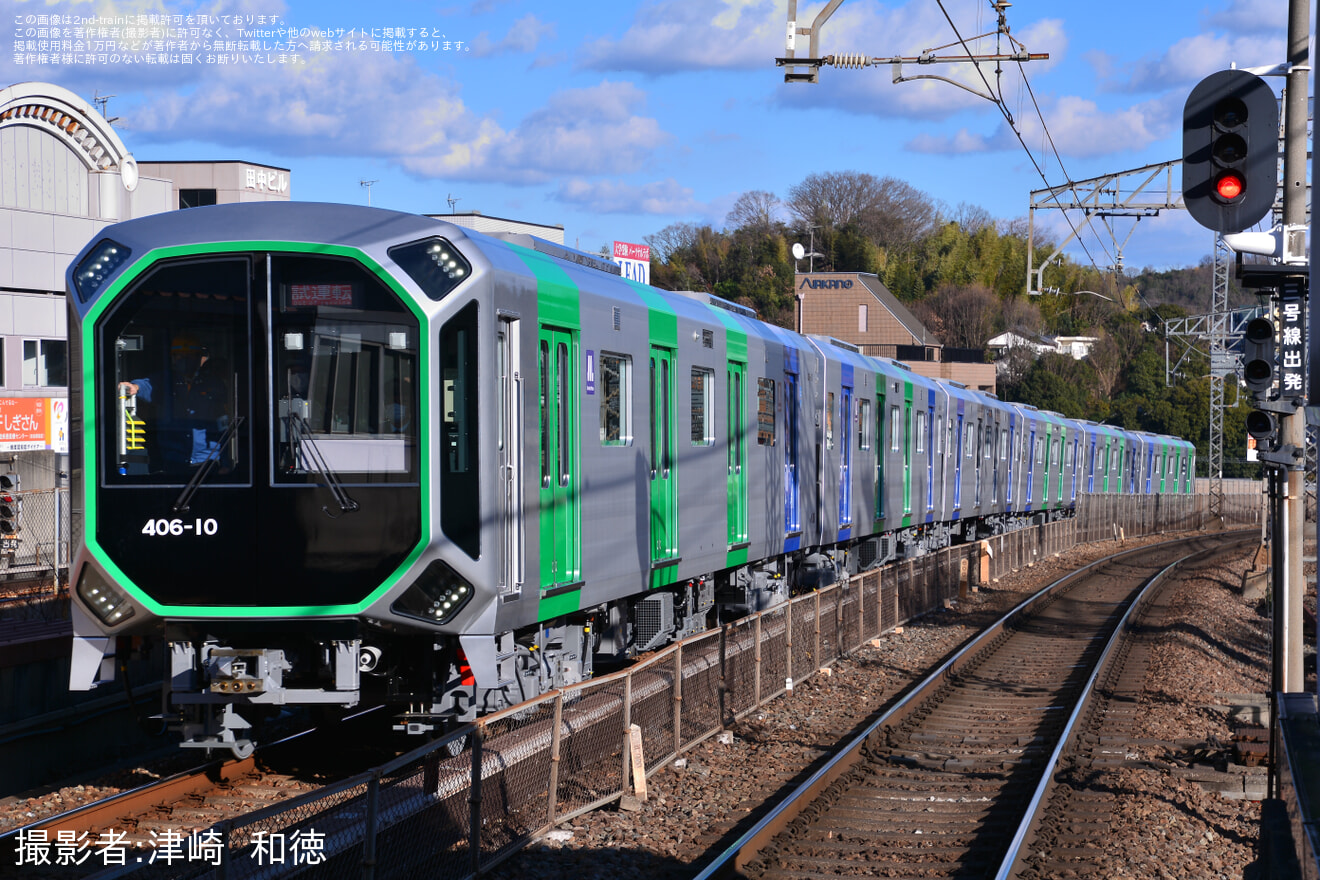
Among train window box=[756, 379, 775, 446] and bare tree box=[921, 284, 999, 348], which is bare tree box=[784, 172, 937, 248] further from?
train window box=[756, 379, 775, 446]

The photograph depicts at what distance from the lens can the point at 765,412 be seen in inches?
609

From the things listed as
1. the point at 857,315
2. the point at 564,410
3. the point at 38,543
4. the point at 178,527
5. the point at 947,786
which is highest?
the point at 857,315

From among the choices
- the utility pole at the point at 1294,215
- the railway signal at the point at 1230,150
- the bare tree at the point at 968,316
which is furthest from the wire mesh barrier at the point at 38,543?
the bare tree at the point at 968,316

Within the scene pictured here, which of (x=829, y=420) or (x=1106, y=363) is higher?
(x=1106, y=363)

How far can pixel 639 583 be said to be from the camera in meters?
11.6

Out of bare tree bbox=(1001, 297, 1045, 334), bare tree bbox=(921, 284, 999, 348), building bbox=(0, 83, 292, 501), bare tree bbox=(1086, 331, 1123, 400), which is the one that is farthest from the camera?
bare tree bbox=(1001, 297, 1045, 334)

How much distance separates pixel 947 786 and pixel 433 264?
5.27 metres

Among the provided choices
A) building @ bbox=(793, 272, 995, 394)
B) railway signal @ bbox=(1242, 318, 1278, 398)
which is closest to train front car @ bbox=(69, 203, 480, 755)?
railway signal @ bbox=(1242, 318, 1278, 398)

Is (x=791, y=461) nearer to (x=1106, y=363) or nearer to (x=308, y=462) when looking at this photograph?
(x=308, y=462)

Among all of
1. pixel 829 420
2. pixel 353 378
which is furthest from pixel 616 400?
pixel 829 420

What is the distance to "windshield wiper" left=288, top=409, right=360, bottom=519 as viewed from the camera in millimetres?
8289

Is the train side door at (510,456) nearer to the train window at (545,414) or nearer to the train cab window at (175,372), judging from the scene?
the train window at (545,414)

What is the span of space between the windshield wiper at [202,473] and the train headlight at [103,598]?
62cm

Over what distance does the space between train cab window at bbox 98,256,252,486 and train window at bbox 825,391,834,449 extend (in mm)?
10801
